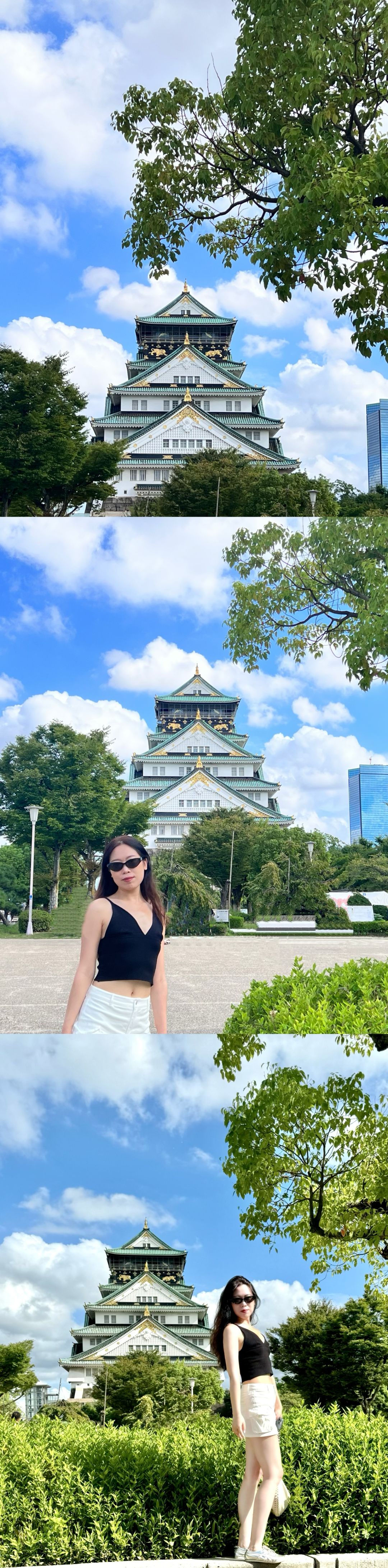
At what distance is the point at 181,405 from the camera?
30.0 feet

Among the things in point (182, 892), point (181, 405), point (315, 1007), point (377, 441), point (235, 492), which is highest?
point (377, 441)

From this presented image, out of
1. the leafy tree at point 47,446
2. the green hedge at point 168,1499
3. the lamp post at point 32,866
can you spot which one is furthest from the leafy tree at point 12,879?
the leafy tree at point 47,446

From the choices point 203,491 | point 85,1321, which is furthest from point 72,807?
point 85,1321

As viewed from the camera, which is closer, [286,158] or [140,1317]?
[286,158]

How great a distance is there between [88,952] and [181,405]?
5.10m

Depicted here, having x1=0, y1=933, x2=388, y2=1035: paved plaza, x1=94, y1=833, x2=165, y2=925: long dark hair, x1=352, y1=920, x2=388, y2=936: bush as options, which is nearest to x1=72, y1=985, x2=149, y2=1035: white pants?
x1=0, y1=933, x2=388, y2=1035: paved plaza

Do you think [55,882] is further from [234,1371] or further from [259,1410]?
[259,1410]

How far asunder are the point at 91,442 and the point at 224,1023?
5208 millimetres

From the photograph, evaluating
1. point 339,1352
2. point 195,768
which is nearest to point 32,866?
point 195,768

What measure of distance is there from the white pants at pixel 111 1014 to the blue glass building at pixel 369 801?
5.10ft

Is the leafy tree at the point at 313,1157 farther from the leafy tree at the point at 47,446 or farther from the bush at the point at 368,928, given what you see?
the leafy tree at the point at 47,446

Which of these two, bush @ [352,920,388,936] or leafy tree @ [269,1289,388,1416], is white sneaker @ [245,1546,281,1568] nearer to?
bush @ [352,920,388,936]

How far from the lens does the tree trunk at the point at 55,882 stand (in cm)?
642

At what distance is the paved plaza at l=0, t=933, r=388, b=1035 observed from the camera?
6.46 metres
